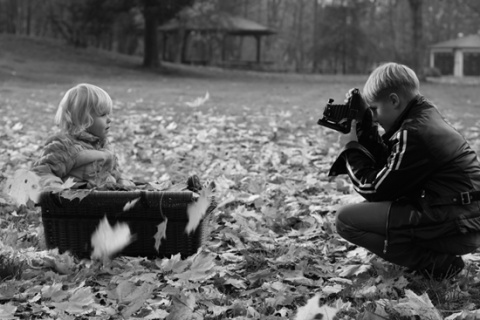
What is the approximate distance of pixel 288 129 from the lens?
37.2 ft

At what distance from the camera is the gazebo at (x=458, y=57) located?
60344mm

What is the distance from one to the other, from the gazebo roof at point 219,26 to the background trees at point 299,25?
3.52 ft

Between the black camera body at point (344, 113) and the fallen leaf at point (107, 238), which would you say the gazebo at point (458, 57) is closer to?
the black camera body at point (344, 113)

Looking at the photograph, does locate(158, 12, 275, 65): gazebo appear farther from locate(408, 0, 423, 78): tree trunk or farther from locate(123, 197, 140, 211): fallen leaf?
locate(123, 197, 140, 211): fallen leaf

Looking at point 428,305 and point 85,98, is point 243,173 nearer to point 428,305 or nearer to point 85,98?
point 85,98

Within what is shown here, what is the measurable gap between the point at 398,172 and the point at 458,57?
59.4 meters

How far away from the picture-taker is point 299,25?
6456 centimetres

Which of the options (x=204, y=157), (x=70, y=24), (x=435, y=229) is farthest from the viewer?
(x=70, y=24)

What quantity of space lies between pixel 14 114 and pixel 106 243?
9306mm

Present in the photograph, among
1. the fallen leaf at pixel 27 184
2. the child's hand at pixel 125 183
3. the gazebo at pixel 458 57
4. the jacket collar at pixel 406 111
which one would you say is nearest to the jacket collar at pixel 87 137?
the child's hand at pixel 125 183

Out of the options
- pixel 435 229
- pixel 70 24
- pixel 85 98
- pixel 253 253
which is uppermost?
pixel 70 24

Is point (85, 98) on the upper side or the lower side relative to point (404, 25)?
lower

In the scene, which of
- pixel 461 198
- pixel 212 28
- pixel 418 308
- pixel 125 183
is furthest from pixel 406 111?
pixel 212 28

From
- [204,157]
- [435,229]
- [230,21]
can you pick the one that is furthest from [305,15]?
[435,229]
